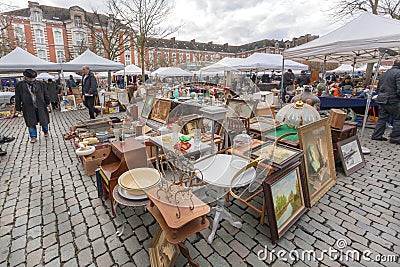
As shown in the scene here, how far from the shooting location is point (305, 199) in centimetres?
256

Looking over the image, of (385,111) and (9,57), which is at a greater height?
(9,57)

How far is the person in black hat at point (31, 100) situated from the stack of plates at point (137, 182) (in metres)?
4.65

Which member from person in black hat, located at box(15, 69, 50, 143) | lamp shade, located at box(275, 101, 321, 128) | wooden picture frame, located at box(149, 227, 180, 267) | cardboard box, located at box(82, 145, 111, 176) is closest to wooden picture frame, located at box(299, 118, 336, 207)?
lamp shade, located at box(275, 101, 321, 128)

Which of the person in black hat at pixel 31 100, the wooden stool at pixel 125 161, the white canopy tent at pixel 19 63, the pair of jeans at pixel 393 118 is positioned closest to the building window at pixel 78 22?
the white canopy tent at pixel 19 63

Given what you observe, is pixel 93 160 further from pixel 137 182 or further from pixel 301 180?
pixel 301 180

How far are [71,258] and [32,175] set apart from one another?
2.46 metres

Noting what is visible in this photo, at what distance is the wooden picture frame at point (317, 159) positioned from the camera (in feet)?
8.75

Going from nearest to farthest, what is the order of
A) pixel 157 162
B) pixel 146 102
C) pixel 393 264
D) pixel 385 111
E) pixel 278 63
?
1. pixel 393 264
2. pixel 157 162
3. pixel 146 102
4. pixel 385 111
5. pixel 278 63

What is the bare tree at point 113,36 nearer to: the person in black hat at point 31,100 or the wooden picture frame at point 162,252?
the person in black hat at point 31,100

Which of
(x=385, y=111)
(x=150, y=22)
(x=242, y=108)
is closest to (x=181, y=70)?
(x=242, y=108)

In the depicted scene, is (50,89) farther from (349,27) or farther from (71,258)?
(349,27)

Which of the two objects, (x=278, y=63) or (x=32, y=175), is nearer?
(x=32, y=175)

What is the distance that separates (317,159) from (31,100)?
6530 mm

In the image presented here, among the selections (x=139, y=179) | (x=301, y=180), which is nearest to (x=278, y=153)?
(x=301, y=180)
